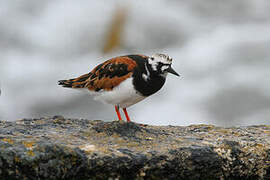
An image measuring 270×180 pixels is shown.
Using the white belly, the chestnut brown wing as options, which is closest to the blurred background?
the chestnut brown wing

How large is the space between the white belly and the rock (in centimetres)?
60

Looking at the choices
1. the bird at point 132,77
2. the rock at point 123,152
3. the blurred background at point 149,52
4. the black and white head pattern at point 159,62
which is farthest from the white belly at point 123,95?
the blurred background at point 149,52

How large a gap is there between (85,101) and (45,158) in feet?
25.4

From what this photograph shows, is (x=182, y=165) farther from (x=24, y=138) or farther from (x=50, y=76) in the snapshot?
(x=50, y=76)

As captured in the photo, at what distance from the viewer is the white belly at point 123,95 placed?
18.2 feet

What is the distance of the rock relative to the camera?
3875 mm

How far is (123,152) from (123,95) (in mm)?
1493

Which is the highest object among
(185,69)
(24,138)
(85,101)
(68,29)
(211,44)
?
(68,29)

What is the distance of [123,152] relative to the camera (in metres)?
4.15

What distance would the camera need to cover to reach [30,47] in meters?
13.1

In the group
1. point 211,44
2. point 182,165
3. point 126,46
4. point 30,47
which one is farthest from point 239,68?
point 182,165

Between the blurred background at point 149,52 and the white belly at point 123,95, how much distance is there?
540cm

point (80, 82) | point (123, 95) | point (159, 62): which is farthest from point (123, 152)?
point (80, 82)

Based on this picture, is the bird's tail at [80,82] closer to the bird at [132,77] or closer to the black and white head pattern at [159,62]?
the bird at [132,77]
